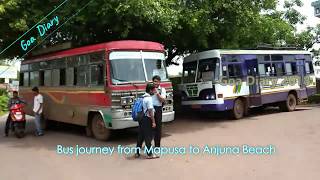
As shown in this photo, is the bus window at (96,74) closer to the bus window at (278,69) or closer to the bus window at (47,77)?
the bus window at (47,77)

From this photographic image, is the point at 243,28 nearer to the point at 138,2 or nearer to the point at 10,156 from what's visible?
the point at 138,2

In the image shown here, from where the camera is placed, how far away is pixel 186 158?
967cm

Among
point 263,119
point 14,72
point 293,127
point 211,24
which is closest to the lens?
point 293,127

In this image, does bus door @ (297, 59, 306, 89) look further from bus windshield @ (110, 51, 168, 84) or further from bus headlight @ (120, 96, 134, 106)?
bus headlight @ (120, 96, 134, 106)

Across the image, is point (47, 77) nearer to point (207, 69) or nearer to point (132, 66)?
point (132, 66)

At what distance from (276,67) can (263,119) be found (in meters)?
3.46

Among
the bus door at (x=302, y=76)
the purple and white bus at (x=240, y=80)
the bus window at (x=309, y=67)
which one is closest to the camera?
the purple and white bus at (x=240, y=80)

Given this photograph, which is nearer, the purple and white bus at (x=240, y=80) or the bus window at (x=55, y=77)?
the bus window at (x=55, y=77)

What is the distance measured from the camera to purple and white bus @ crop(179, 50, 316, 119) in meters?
16.6

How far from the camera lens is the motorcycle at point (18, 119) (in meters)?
14.2

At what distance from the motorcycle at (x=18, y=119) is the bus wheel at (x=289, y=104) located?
11528 millimetres

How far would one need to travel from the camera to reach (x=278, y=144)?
11055 mm

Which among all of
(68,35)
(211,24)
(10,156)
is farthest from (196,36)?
(10,156)

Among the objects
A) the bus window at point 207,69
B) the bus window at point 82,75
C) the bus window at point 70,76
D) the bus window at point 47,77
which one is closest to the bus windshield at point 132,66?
the bus window at point 82,75
